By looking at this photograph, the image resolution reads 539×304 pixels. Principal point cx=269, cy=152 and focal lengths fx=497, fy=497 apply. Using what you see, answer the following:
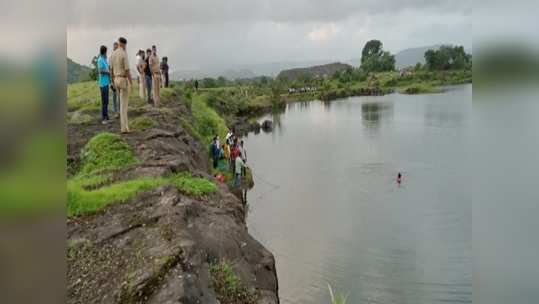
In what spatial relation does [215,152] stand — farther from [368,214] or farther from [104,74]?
[104,74]

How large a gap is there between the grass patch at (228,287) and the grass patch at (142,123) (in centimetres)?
632

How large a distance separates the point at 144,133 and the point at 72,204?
4706 mm

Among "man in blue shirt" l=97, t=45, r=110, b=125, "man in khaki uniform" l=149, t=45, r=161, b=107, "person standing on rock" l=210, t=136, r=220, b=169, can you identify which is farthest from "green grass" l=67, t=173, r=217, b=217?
"person standing on rock" l=210, t=136, r=220, b=169

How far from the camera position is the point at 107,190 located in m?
8.30

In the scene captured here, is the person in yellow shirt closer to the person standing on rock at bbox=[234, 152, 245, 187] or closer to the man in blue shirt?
the person standing on rock at bbox=[234, 152, 245, 187]

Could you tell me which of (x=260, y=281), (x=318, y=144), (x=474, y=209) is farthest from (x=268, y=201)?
(x=474, y=209)

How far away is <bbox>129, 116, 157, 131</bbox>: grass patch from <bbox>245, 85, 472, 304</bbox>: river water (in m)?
5.84

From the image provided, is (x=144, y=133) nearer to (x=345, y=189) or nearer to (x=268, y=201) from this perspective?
(x=268, y=201)

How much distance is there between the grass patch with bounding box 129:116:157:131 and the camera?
12.8 meters

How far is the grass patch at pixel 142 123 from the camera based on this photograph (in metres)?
12.8

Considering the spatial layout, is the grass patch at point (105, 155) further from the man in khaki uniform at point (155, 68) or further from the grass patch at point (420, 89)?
the grass patch at point (420, 89)

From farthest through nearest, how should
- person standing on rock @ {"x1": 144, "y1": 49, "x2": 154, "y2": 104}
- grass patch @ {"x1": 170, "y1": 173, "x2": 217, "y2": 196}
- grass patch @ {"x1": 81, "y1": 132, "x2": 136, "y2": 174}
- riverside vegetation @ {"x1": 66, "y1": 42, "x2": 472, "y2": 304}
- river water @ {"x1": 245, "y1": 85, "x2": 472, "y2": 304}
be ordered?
person standing on rock @ {"x1": 144, "y1": 49, "x2": 154, "y2": 104}
river water @ {"x1": 245, "y1": 85, "x2": 472, "y2": 304}
grass patch @ {"x1": 81, "y1": 132, "x2": 136, "y2": 174}
grass patch @ {"x1": 170, "y1": 173, "x2": 217, "y2": 196}
riverside vegetation @ {"x1": 66, "y1": 42, "x2": 472, "y2": 304}

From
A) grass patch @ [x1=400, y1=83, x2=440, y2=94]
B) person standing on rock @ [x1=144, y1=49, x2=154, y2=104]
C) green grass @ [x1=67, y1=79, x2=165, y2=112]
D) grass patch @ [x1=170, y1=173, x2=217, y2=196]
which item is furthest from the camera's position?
grass patch @ [x1=400, y1=83, x2=440, y2=94]

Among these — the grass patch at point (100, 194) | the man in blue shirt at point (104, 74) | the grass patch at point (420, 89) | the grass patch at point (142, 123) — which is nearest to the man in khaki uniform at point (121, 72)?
the man in blue shirt at point (104, 74)
